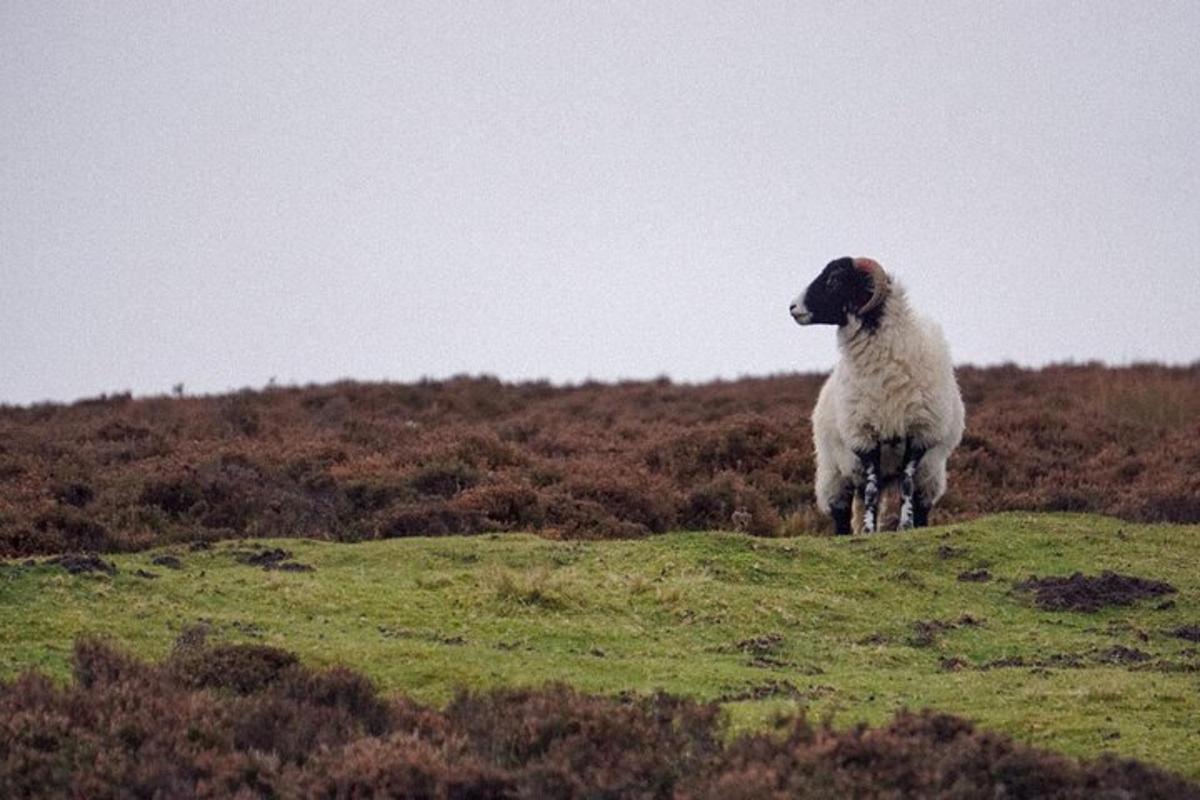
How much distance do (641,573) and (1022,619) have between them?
11.1ft

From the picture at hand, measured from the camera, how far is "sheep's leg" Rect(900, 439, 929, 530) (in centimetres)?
1858

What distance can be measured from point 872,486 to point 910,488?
44cm

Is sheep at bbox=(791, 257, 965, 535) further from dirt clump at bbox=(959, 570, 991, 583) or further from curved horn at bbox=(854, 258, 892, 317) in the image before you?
dirt clump at bbox=(959, 570, 991, 583)

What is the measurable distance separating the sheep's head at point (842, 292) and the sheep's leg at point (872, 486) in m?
1.67

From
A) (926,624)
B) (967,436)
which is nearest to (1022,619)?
(926,624)

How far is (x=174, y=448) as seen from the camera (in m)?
24.3

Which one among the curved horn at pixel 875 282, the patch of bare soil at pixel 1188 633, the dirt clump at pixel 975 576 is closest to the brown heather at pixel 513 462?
the curved horn at pixel 875 282

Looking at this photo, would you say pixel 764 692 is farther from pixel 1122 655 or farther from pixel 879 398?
pixel 879 398

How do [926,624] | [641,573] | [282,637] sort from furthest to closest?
1. [641,573]
2. [926,624]
3. [282,637]

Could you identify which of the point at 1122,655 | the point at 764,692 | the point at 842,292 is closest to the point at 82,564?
the point at 764,692

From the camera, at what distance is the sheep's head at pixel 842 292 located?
62.7 feet

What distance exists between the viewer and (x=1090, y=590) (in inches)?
583

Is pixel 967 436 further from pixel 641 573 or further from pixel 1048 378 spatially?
pixel 641 573

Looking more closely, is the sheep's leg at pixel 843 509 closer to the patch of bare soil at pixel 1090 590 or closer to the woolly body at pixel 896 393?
the woolly body at pixel 896 393
